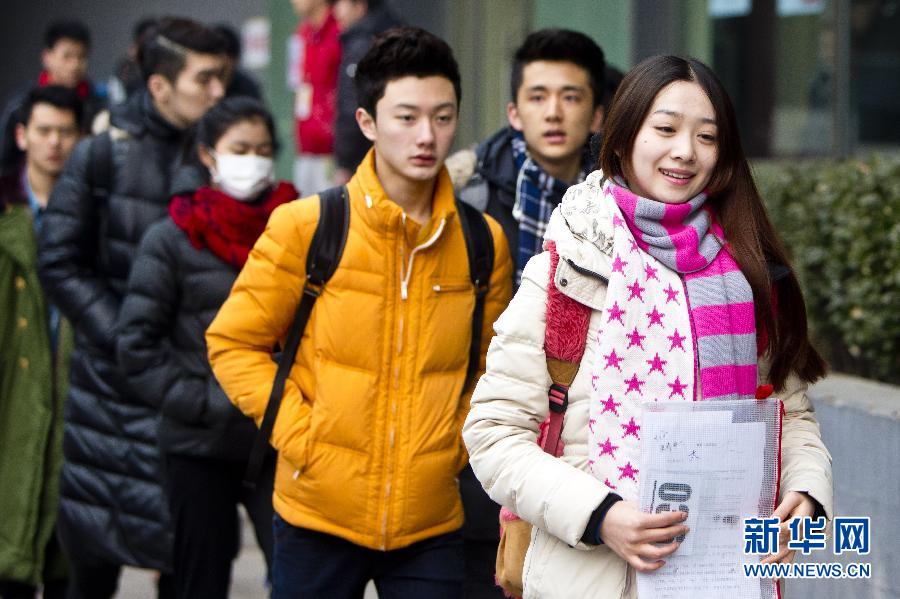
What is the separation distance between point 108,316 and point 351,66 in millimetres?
3090

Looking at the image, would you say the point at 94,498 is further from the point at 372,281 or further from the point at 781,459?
the point at 781,459

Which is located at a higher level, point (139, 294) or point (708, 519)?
point (139, 294)

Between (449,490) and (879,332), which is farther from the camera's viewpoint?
(879,332)

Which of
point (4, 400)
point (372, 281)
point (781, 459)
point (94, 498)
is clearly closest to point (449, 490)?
point (372, 281)

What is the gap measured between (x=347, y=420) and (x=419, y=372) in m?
0.23

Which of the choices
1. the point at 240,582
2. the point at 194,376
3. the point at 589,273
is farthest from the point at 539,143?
the point at 240,582

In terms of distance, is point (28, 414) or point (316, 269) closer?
point (316, 269)

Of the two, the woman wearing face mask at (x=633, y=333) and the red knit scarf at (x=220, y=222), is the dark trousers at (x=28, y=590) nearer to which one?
the red knit scarf at (x=220, y=222)

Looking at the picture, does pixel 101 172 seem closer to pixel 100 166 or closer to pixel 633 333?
pixel 100 166

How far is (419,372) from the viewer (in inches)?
153

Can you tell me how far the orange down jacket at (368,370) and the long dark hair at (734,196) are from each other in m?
0.94

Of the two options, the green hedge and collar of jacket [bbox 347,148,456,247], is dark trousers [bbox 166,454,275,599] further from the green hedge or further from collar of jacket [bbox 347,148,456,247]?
the green hedge

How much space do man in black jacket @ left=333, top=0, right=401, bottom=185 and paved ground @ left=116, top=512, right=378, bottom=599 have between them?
213cm

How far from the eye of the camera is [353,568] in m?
3.98
